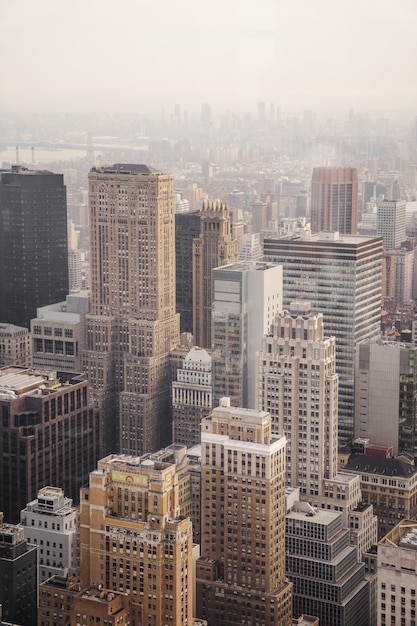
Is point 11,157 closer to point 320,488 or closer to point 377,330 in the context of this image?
point 377,330

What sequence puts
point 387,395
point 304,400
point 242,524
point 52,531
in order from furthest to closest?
point 387,395
point 304,400
point 52,531
point 242,524

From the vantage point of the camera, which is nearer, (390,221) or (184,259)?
(390,221)

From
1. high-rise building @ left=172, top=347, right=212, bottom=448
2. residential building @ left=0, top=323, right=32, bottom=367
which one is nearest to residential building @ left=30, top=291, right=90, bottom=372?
residential building @ left=0, top=323, right=32, bottom=367

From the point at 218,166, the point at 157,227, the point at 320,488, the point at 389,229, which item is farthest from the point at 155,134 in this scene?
the point at 320,488

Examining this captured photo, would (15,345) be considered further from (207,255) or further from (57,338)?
(207,255)

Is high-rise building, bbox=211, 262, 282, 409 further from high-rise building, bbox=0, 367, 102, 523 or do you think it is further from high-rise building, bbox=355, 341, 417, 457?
high-rise building, bbox=0, 367, 102, 523

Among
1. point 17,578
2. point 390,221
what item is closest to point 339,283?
point 390,221
